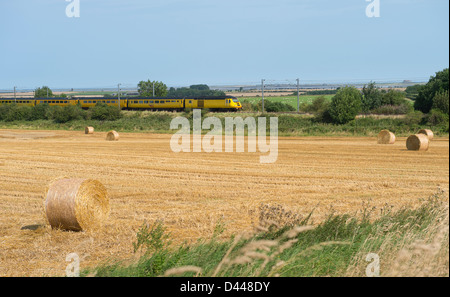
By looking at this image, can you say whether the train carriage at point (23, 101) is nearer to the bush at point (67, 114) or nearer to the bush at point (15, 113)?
the bush at point (15, 113)

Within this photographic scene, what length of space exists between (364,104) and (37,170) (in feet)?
153

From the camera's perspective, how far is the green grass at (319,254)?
561 cm

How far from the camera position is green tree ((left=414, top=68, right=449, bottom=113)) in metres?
54.8

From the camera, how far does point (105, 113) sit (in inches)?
2486

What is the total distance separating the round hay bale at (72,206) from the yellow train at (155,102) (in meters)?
50.4

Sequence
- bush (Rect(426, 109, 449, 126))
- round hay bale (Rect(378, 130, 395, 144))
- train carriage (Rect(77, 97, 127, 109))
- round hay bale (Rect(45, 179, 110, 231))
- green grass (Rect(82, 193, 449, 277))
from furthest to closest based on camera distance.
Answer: train carriage (Rect(77, 97, 127, 109)) → bush (Rect(426, 109, 449, 126)) → round hay bale (Rect(378, 130, 395, 144)) → round hay bale (Rect(45, 179, 110, 231)) → green grass (Rect(82, 193, 449, 277))

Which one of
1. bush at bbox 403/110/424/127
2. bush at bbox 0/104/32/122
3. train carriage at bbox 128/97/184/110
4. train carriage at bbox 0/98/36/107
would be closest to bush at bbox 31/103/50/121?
bush at bbox 0/104/32/122

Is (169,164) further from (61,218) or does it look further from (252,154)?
(61,218)

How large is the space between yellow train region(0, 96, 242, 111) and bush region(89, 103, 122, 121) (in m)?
3.44

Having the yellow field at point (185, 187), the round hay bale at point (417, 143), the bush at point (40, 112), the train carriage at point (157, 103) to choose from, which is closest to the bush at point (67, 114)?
the bush at point (40, 112)

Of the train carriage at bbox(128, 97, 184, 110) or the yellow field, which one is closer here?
the yellow field

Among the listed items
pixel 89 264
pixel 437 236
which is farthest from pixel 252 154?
pixel 437 236

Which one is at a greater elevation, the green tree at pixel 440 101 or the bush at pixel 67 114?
the green tree at pixel 440 101

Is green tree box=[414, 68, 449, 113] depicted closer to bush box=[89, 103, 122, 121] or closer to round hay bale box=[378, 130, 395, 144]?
round hay bale box=[378, 130, 395, 144]
